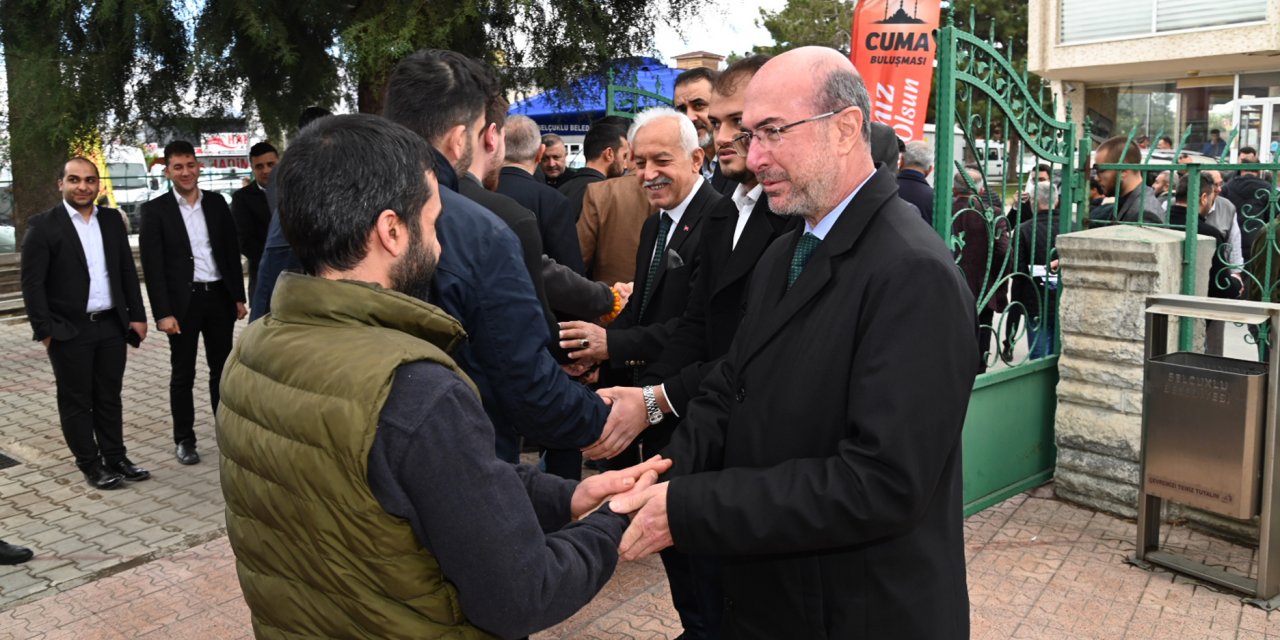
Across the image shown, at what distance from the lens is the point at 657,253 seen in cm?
405

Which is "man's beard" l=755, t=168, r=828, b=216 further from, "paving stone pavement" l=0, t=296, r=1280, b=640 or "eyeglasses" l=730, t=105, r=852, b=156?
"paving stone pavement" l=0, t=296, r=1280, b=640

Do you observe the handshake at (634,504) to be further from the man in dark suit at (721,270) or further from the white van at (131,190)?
the white van at (131,190)

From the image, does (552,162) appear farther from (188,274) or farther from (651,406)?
(651,406)

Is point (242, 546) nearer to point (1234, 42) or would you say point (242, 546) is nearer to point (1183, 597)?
point (1183, 597)

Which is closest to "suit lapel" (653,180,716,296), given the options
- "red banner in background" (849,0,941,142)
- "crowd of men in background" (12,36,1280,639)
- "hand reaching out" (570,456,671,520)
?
"crowd of men in background" (12,36,1280,639)

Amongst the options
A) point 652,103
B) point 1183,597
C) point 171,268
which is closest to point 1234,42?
point 652,103

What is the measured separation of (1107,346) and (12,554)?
5547 mm

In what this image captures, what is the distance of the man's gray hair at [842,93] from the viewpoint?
2.19 meters

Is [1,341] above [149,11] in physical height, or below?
below

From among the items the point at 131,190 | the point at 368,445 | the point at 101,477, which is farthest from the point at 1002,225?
the point at 131,190

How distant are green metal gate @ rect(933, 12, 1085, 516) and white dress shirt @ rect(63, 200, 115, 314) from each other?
4943 mm

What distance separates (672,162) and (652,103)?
17.5 feet

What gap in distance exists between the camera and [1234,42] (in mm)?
19703

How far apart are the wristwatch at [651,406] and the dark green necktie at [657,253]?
635 millimetres
